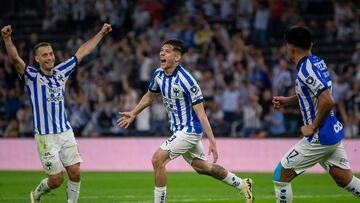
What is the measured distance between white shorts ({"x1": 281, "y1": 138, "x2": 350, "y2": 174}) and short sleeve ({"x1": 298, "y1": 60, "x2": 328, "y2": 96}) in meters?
0.72

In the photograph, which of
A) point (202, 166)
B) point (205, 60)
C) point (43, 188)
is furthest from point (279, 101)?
point (205, 60)

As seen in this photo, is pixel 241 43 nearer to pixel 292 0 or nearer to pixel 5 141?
pixel 292 0

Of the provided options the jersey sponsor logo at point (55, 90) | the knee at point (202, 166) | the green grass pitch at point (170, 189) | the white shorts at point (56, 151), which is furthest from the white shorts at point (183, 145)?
the green grass pitch at point (170, 189)

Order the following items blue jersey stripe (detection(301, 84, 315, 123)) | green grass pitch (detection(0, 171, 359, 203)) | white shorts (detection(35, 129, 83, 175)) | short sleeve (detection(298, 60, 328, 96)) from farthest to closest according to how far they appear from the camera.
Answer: green grass pitch (detection(0, 171, 359, 203)) < white shorts (detection(35, 129, 83, 175)) < blue jersey stripe (detection(301, 84, 315, 123)) < short sleeve (detection(298, 60, 328, 96))

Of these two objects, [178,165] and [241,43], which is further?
[241,43]

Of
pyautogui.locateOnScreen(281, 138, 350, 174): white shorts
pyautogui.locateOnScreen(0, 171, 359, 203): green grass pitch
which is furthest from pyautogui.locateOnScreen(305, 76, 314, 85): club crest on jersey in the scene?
pyautogui.locateOnScreen(0, 171, 359, 203): green grass pitch

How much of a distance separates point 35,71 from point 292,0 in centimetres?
1723

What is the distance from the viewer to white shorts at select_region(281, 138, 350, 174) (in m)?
10.0

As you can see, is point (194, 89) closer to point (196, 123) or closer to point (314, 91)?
point (196, 123)

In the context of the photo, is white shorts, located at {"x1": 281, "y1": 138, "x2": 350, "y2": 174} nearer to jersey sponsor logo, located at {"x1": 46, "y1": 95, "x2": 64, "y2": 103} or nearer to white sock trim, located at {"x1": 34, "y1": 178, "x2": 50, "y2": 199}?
jersey sponsor logo, located at {"x1": 46, "y1": 95, "x2": 64, "y2": 103}

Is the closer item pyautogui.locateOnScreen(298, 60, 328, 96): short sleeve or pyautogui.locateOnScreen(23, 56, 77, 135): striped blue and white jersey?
pyautogui.locateOnScreen(298, 60, 328, 96): short sleeve

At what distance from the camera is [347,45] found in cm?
2588

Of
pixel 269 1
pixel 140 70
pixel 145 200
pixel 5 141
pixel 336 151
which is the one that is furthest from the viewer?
pixel 269 1

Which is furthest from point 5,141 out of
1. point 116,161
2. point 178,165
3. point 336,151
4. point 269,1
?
point 336,151
